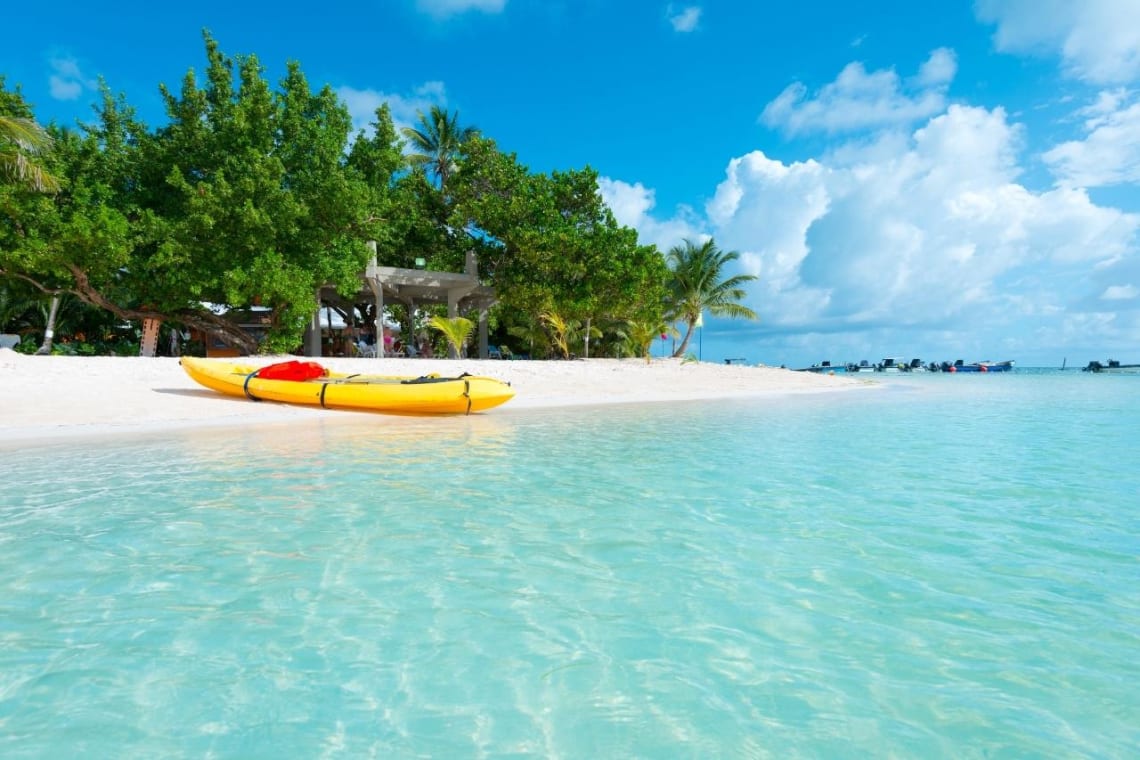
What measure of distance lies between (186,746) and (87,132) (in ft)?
81.4

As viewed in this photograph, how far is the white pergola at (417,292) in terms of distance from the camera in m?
20.9

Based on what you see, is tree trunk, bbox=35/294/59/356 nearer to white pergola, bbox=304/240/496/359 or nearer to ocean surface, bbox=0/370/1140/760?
white pergola, bbox=304/240/496/359

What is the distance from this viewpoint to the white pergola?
20875mm

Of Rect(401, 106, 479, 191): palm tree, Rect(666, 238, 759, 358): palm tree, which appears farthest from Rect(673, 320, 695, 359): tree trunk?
Rect(401, 106, 479, 191): palm tree

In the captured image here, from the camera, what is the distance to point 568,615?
301 centimetres

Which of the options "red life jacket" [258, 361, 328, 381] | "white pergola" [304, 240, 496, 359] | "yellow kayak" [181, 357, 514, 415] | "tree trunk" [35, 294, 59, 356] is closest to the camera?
"yellow kayak" [181, 357, 514, 415]

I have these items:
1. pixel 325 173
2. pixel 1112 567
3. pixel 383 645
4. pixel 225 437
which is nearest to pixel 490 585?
pixel 383 645

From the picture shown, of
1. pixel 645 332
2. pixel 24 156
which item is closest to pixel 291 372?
pixel 24 156

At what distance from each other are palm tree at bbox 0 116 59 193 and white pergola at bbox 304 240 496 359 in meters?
7.46

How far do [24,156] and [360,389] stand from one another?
11.2 meters

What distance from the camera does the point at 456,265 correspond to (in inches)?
939

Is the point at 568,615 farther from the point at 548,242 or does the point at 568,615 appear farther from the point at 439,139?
the point at 439,139

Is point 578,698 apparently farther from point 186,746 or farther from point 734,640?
point 186,746

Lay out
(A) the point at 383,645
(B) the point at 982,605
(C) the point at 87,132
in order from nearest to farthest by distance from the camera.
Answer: (A) the point at 383,645, (B) the point at 982,605, (C) the point at 87,132
